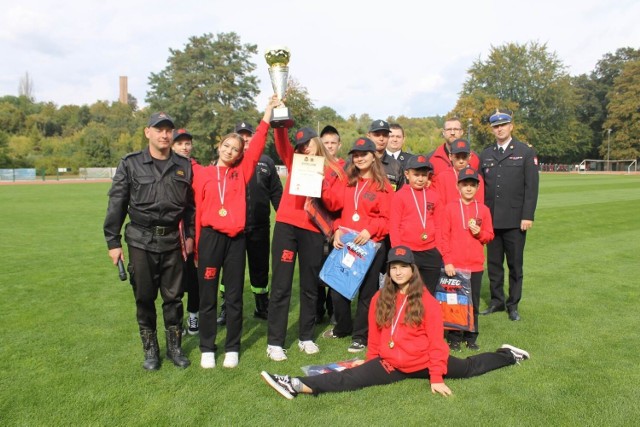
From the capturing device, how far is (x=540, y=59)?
236 feet

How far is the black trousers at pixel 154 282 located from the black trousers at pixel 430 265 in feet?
7.52

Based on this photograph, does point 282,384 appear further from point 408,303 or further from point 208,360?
point 408,303

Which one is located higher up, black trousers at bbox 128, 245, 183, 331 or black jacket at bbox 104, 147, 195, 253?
black jacket at bbox 104, 147, 195, 253

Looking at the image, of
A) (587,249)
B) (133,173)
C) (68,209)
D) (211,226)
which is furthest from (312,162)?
(68,209)

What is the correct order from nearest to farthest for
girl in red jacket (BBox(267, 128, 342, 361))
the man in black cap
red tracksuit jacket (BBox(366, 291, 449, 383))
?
red tracksuit jacket (BBox(366, 291, 449, 383))
girl in red jacket (BBox(267, 128, 342, 361))
the man in black cap

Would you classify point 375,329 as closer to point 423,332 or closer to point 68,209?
point 423,332

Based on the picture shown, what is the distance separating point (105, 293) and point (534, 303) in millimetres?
5949

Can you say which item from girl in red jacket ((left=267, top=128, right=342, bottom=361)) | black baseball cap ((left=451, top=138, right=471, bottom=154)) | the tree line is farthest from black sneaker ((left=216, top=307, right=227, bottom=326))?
the tree line

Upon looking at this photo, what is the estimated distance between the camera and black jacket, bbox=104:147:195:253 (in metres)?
4.27

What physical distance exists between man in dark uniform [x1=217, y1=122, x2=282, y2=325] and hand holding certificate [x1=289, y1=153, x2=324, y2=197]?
49.7 inches

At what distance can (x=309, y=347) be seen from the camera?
16.2 ft

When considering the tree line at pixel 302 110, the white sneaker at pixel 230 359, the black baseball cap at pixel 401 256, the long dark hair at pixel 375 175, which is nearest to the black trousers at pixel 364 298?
the long dark hair at pixel 375 175

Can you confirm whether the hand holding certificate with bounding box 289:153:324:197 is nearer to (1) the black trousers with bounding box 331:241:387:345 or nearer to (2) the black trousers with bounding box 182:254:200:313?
(1) the black trousers with bounding box 331:241:387:345

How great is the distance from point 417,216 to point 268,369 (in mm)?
2005
